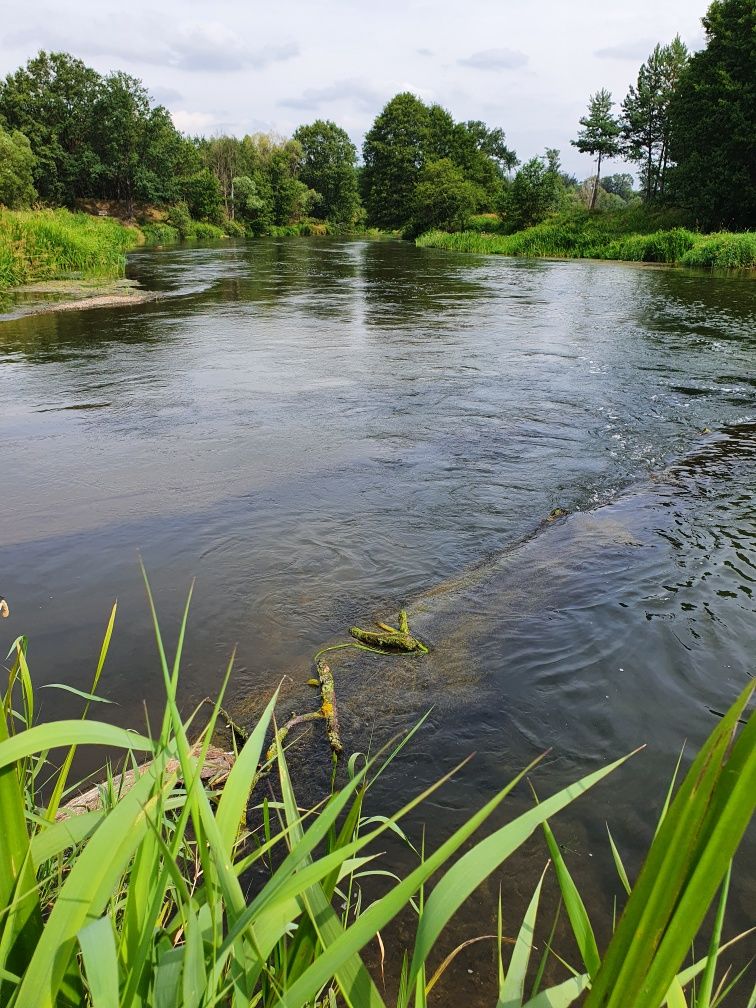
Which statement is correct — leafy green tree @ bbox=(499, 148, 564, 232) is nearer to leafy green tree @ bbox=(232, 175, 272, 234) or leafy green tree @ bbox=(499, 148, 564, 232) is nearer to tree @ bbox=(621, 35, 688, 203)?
tree @ bbox=(621, 35, 688, 203)

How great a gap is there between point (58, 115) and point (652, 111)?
167 feet

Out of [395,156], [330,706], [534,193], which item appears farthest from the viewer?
[395,156]

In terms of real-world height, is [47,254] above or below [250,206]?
below

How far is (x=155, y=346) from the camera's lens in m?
12.1

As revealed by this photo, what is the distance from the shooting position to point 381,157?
7312 cm

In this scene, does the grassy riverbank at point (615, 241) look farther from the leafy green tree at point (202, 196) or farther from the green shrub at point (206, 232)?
the leafy green tree at point (202, 196)

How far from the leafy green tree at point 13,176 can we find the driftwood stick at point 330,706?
43.3 meters

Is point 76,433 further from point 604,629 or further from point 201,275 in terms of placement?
point 201,275

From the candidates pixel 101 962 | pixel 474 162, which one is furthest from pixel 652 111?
pixel 101 962

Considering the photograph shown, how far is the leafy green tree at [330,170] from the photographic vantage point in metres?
83.4


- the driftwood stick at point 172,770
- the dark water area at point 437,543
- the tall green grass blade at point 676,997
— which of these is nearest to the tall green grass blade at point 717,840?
the tall green grass blade at point 676,997

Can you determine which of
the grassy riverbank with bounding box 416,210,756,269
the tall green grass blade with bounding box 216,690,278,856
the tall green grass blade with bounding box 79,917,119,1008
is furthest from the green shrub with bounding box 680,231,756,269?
the tall green grass blade with bounding box 79,917,119,1008

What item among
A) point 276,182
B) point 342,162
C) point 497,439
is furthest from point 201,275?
point 342,162

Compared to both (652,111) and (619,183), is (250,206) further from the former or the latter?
(619,183)
